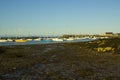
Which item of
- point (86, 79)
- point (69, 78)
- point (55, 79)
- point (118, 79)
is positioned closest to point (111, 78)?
point (118, 79)

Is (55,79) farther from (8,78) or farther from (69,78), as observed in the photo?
(8,78)

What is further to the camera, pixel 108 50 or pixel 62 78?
pixel 108 50

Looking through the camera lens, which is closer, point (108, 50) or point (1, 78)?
point (1, 78)

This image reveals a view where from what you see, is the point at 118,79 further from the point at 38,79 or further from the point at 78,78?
the point at 38,79

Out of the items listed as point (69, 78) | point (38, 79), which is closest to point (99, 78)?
point (69, 78)

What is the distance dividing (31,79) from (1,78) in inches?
101

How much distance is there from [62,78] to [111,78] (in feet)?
13.4

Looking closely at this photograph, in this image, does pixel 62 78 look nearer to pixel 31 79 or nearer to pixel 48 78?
pixel 48 78

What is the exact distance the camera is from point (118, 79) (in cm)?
1836

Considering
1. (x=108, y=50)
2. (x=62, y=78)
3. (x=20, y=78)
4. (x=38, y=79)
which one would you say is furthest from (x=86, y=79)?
(x=108, y=50)

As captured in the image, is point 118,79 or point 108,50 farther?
point 108,50

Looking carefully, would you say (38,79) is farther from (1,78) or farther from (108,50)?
(108,50)

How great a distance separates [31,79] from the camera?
18.3m

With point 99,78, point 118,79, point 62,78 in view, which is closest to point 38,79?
point 62,78
